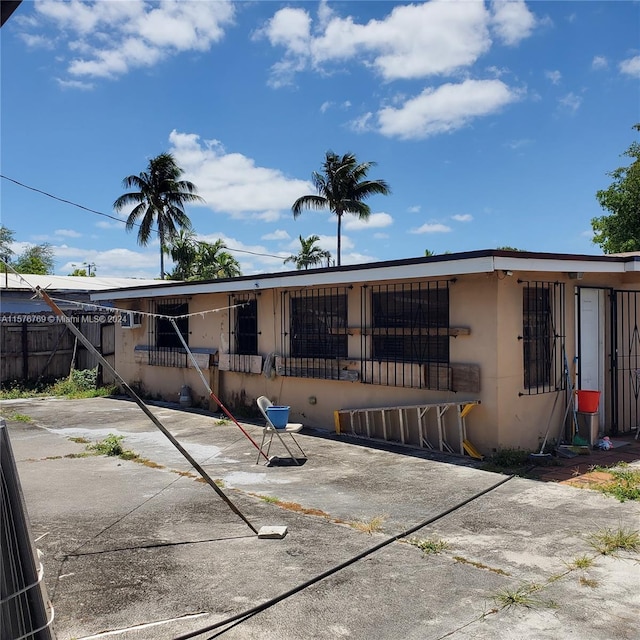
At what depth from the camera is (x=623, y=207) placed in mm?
21688

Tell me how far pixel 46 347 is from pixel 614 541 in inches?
594

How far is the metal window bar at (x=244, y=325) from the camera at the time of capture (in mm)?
11055

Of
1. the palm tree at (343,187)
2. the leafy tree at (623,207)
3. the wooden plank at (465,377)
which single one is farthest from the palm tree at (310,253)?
the wooden plank at (465,377)

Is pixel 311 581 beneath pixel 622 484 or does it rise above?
beneath

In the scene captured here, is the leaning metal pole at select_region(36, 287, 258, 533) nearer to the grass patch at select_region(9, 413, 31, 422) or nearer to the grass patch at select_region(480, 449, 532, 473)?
the grass patch at select_region(480, 449, 532, 473)

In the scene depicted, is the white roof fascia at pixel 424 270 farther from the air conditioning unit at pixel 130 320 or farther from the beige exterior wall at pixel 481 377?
the air conditioning unit at pixel 130 320

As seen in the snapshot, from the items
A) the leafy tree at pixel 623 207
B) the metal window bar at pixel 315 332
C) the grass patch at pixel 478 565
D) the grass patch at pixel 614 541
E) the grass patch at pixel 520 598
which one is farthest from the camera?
the leafy tree at pixel 623 207

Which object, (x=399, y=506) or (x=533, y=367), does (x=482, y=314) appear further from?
(x=399, y=506)

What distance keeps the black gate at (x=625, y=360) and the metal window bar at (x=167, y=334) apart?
26.6 ft

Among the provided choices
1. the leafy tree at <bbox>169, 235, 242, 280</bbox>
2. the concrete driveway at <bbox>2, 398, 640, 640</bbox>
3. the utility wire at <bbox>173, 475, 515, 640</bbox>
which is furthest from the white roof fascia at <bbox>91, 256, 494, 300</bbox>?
the leafy tree at <bbox>169, 235, 242, 280</bbox>

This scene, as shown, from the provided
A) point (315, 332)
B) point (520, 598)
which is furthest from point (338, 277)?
point (520, 598)

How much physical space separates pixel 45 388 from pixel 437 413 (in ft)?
38.3

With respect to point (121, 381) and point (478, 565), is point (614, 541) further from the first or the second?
point (121, 381)

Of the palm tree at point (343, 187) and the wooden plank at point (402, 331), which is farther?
the palm tree at point (343, 187)
